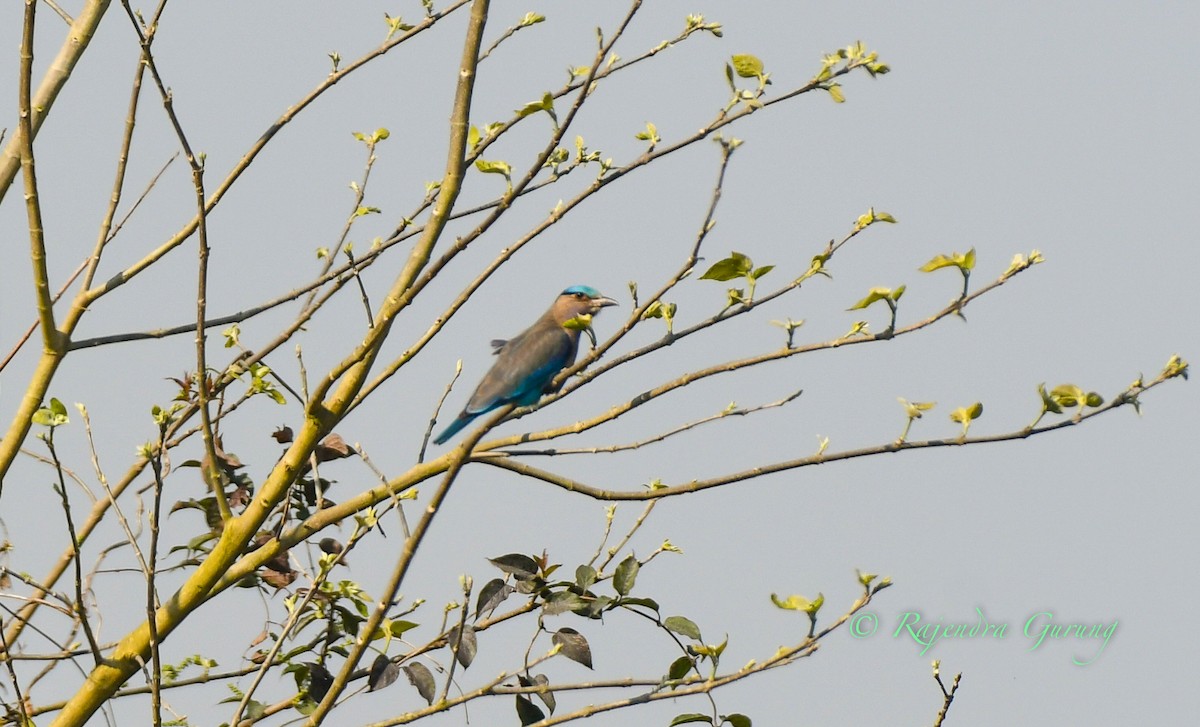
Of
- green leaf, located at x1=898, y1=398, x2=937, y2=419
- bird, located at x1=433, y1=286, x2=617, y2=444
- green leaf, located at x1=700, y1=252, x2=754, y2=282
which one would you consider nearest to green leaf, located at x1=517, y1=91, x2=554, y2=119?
green leaf, located at x1=700, y1=252, x2=754, y2=282

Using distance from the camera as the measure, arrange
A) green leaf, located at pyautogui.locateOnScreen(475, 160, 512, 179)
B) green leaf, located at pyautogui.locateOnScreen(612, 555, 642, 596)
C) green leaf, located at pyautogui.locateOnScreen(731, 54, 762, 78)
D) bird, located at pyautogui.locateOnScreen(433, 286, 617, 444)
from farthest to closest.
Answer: bird, located at pyautogui.locateOnScreen(433, 286, 617, 444) → green leaf, located at pyautogui.locateOnScreen(612, 555, 642, 596) → green leaf, located at pyautogui.locateOnScreen(475, 160, 512, 179) → green leaf, located at pyautogui.locateOnScreen(731, 54, 762, 78)

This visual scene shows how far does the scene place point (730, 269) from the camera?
3.71 metres

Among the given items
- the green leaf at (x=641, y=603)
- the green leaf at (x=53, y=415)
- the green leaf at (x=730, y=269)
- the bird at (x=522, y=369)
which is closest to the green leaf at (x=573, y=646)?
the green leaf at (x=641, y=603)

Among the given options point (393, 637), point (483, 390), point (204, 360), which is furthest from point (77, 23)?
point (483, 390)

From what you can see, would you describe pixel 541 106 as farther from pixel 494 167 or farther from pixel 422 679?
pixel 422 679

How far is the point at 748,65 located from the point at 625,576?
157 centimetres

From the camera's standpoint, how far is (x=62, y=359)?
462 cm

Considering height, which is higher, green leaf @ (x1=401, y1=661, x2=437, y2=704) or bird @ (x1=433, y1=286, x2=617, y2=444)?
bird @ (x1=433, y1=286, x2=617, y2=444)

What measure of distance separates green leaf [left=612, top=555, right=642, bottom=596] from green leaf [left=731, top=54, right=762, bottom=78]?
150cm

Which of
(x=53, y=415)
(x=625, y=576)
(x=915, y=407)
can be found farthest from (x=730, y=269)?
(x=53, y=415)

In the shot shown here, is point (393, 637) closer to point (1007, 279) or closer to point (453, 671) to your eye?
point (453, 671)

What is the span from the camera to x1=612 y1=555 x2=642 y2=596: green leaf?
429 centimetres

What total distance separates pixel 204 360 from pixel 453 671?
112 centimetres

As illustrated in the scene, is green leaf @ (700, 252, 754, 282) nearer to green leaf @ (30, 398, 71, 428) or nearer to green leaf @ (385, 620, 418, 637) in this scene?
green leaf @ (385, 620, 418, 637)
